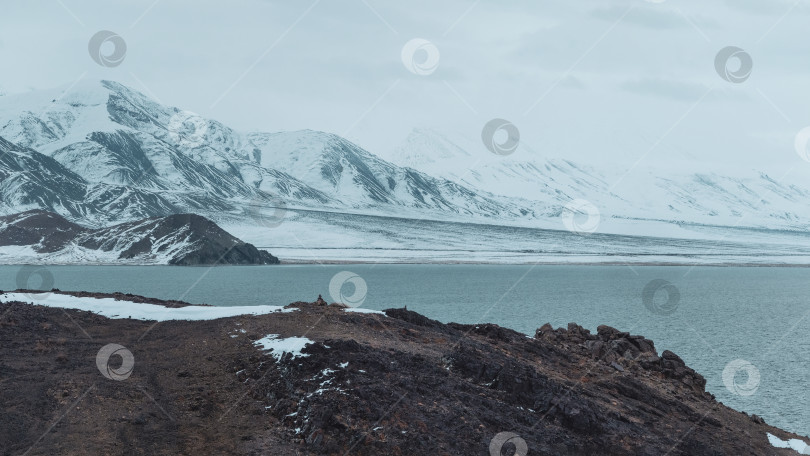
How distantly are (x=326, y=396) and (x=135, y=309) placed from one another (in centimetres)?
1261

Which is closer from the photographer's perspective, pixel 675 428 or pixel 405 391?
pixel 405 391

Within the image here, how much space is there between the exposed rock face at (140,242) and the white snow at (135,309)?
131 m

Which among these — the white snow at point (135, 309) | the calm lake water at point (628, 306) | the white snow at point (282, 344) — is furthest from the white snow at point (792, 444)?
the white snow at point (135, 309)

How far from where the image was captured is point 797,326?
66.4 metres

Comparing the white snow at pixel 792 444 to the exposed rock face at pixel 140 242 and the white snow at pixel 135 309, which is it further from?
the exposed rock face at pixel 140 242

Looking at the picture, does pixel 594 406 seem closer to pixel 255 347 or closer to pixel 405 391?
pixel 405 391

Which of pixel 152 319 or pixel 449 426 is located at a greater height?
pixel 449 426

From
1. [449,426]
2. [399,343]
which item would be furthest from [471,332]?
[449,426]

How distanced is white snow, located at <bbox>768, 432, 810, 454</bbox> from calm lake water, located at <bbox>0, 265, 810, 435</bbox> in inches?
197

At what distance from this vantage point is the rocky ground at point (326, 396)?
19.0 meters

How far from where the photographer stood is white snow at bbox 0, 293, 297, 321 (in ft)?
→ 93.4

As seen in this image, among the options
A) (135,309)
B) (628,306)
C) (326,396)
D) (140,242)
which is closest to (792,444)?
(326,396)

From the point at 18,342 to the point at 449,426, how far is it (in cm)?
1499

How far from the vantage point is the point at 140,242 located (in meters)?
168
